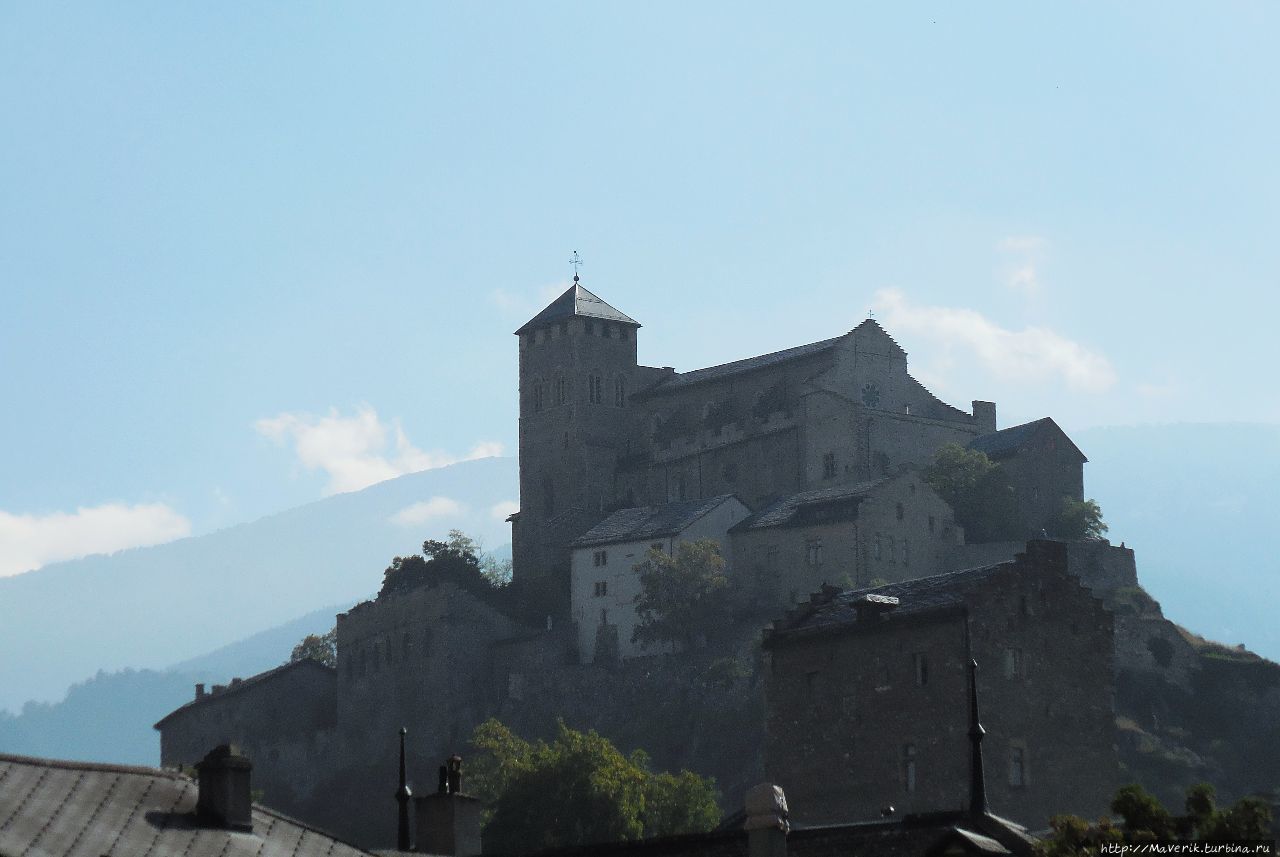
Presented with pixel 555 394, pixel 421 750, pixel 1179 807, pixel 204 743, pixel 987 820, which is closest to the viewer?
pixel 987 820

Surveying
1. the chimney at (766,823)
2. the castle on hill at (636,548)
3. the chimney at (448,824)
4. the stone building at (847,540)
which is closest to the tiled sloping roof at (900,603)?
the castle on hill at (636,548)

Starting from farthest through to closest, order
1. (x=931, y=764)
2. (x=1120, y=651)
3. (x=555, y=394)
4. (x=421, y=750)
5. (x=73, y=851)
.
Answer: (x=555, y=394) → (x=421, y=750) → (x=1120, y=651) → (x=931, y=764) → (x=73, y=851)

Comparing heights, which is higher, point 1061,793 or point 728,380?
point 728,380

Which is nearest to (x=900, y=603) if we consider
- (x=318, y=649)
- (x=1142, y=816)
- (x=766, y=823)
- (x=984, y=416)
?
(x=766, y=823)

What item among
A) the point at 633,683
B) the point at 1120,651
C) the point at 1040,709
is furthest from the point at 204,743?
the point at 1040,709

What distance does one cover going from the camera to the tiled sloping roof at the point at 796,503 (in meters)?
114

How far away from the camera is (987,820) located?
121ft

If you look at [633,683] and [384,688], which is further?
[384,688]

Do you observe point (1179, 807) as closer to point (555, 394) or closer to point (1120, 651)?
point (1120, 651)

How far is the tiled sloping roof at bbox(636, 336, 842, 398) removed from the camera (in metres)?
130

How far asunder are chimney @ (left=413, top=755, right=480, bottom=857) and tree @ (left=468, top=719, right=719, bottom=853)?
41310mm

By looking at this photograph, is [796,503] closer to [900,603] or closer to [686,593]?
[686,593]

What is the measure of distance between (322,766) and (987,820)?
8928cm

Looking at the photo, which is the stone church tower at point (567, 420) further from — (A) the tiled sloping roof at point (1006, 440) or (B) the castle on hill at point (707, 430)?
(A) the tiled sloping roof at point (1006, 440)
